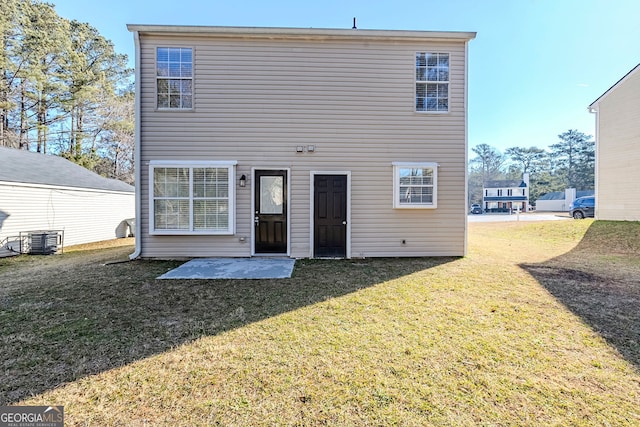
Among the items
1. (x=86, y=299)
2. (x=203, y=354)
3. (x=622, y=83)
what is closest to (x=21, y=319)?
(x=86, y=299)

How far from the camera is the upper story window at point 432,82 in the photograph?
6.96 meters

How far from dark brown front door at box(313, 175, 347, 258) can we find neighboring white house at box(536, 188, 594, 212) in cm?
4358

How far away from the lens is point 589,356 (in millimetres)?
2531

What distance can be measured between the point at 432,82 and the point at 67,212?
1265 centimetres

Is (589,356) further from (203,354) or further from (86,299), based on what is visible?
(86,299)

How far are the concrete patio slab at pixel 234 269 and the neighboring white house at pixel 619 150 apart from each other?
13.4m

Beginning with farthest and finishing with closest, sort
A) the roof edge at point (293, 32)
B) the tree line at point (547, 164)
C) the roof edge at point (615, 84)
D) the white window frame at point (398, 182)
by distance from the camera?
the tree line at point (547, 164)
the roof edge at point (615, 84)
the white window frame at point (398, 182)
the roof edge at point (293, 32)

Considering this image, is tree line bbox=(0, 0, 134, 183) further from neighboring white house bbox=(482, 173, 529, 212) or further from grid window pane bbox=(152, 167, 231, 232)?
neighboring white house bbox=(482, 173, 529, 212)

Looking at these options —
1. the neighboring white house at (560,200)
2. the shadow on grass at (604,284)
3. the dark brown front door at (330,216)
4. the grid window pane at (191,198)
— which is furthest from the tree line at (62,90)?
the neighboring white house at (560,200)

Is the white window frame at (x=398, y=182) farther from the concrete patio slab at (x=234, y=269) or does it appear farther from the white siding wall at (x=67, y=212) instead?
the white siding wall at (x=67, y=212)

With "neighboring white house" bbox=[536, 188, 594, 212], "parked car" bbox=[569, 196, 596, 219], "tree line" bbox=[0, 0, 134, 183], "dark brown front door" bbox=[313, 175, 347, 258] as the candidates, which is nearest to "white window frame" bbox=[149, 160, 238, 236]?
"dark brown front door" bbox=[313, 175, 347, 258]

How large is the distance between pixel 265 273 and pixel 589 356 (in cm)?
454

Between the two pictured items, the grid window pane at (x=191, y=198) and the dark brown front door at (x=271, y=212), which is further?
the dark brown front door at (x=271, y=212)
